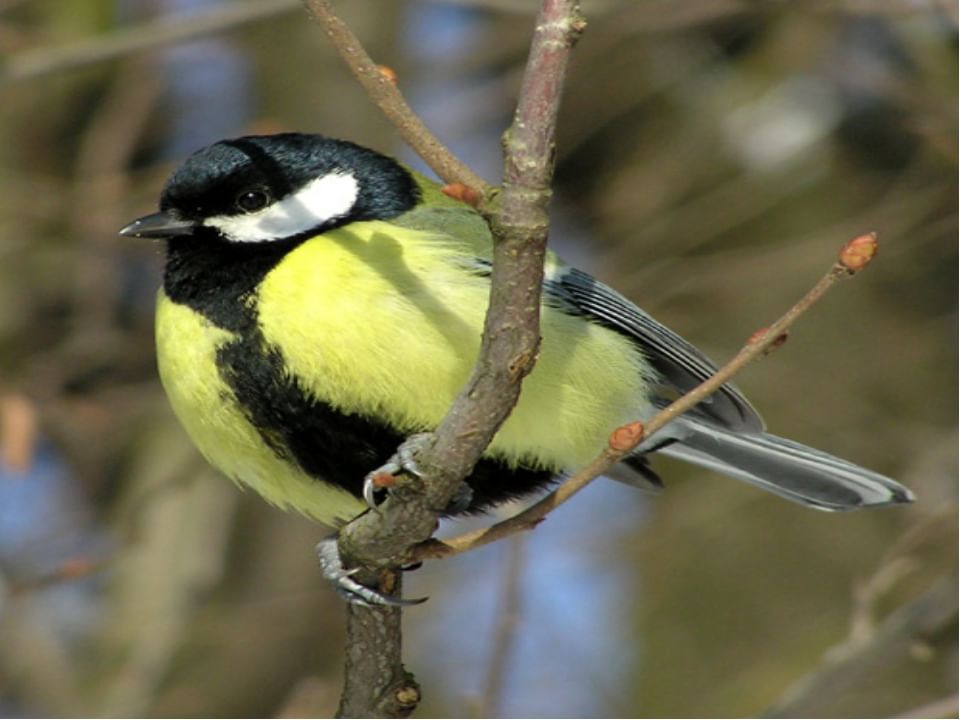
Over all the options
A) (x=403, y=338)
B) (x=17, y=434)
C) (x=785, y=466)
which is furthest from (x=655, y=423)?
(x=17, y=434)

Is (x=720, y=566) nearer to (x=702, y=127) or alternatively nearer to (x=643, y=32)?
(x=702, y=127)

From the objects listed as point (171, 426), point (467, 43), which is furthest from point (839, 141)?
point (171, 426)

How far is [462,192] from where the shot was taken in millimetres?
1780

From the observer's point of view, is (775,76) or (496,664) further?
(775,76)

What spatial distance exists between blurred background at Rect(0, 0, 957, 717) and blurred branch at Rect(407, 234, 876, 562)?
1699mm

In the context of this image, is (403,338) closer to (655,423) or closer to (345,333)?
(345,333)

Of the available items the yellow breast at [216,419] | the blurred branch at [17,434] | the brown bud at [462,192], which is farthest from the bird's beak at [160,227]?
the brown bud at [462,192]

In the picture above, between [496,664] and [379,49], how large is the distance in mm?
2279

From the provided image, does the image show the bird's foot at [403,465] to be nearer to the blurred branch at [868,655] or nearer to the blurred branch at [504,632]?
the blurred branch at [504,632]

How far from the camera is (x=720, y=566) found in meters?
4.64

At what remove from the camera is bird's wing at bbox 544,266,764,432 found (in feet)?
9.23

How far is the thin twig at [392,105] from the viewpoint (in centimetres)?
180

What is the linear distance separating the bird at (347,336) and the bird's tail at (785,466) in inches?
2.5

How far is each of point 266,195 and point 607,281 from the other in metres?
1.49
